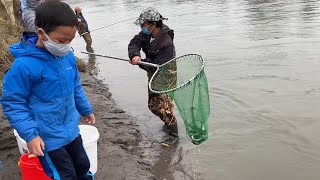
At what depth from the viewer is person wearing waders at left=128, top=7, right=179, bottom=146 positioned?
16.6 ft

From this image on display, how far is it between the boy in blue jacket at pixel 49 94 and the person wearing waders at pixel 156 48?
2.09 metres

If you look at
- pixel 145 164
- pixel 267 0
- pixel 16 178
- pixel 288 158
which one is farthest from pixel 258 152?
pixel 267 0

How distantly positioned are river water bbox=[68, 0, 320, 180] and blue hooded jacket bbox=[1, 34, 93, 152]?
1973mm

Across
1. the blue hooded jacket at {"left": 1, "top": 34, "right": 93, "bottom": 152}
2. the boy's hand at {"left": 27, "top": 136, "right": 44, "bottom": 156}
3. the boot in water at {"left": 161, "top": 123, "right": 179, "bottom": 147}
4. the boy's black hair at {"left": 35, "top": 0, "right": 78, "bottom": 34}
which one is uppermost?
the boy's black hair at {"left": 35, "top": 0, "right": 78, "bottom": 34}

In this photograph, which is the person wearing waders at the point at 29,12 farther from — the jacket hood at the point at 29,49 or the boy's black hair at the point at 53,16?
the boy's black hair at the point at 53,16

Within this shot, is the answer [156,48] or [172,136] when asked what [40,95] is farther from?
[172,136]

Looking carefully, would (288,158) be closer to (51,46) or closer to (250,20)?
(51,46)

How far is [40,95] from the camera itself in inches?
110

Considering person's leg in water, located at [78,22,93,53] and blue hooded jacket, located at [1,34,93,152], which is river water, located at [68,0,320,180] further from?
blue hooded jacket, located at [1,34,93,152]

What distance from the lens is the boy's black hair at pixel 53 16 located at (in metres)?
2.60

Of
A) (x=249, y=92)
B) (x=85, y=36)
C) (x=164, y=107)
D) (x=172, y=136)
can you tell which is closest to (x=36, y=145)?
(x=164, y=107)

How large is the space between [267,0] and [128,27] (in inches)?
315

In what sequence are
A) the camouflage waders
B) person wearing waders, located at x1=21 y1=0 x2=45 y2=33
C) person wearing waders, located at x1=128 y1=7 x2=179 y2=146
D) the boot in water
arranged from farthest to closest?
person wearing waders, located at x1=21 y1=0 x2=45 y2=33
the boot in water
the camouflage waders
person wearing waders, located at x1=128 y1=7 x2=179 y2=146

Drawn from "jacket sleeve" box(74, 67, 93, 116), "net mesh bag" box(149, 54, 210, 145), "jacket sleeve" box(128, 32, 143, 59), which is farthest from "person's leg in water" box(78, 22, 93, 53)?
"jacket sleeve" box(74, 67, 93, 116)
